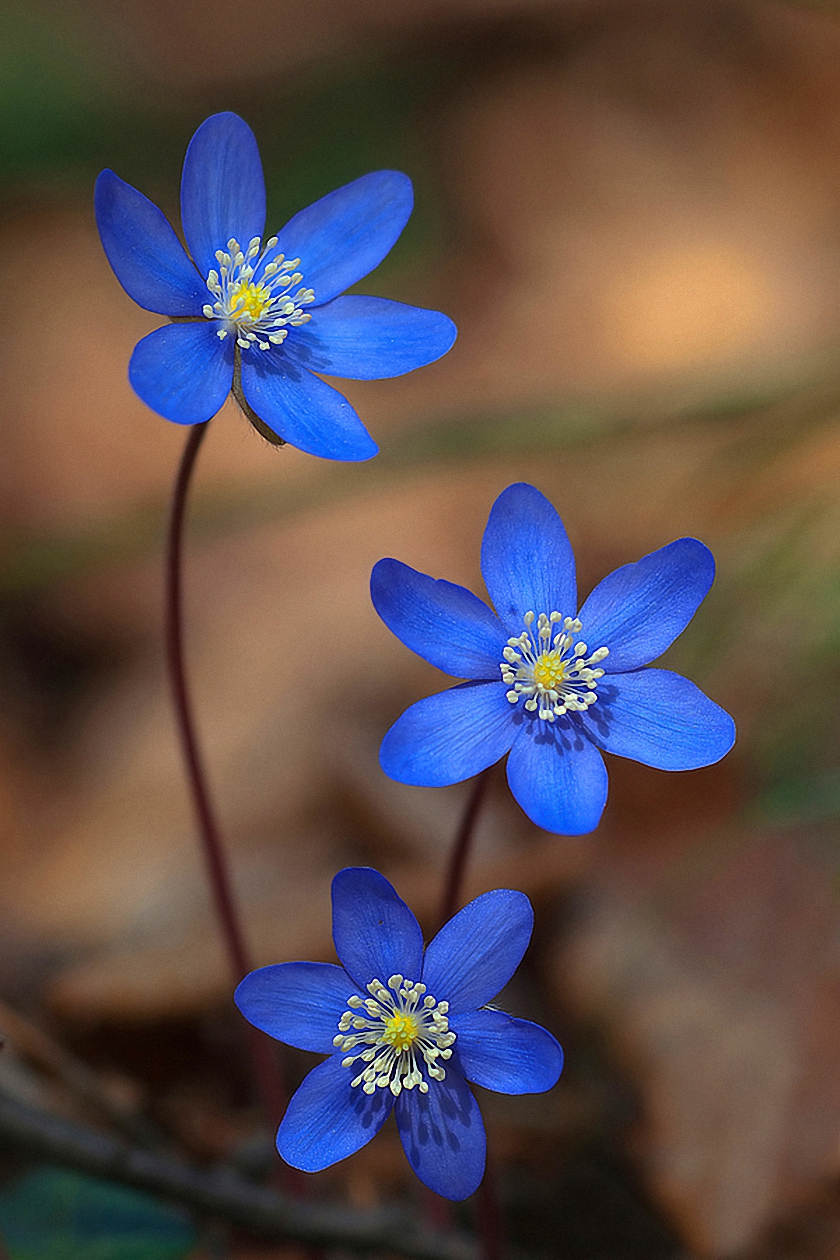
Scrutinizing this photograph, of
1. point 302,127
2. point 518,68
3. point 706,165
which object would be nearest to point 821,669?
point 706,165

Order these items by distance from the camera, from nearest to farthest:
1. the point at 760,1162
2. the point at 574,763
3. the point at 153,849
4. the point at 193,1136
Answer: the point at 574,763, the point at 760,1162, the point at 193,1136, the point at 153,849

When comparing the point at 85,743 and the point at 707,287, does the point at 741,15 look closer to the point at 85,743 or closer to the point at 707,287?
the point at 707,287

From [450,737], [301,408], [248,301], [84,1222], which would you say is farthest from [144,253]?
[84,1222]

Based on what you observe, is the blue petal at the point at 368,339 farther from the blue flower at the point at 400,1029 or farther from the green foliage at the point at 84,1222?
the green foliage at the point at 84,1222

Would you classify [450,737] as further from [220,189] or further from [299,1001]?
[220,189]

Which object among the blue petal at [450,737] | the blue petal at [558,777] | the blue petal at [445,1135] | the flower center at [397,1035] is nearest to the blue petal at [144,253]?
the blue petal at [450,737]

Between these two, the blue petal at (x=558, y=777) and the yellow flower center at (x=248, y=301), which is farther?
the yellow flower center at (x=248, y=301)
